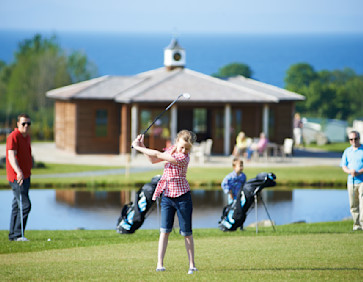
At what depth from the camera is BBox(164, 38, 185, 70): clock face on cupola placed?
33.9m

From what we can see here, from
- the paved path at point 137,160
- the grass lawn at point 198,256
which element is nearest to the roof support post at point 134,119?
the paved path at point 137,160

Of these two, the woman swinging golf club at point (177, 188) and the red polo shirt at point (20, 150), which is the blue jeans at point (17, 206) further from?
the woman swinging golf club at point (177, 188)

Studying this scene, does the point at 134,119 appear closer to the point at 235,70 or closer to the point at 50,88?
the point at 50,88

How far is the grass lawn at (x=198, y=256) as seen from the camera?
8281mm

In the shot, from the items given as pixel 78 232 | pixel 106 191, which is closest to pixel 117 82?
pixel 106 191

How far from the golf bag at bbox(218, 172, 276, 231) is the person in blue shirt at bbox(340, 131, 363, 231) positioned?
1209 millimetres

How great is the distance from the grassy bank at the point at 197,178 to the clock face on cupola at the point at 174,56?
10.0 meters

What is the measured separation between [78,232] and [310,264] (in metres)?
5.17

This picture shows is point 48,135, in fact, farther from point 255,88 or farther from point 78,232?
point 78,232

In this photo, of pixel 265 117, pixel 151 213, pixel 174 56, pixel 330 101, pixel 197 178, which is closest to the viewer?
pixel 151 213

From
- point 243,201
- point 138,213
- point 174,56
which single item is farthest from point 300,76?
point 138,213

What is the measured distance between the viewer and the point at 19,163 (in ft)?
36.3

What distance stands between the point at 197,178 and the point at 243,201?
947cm

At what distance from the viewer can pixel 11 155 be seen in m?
10.8
